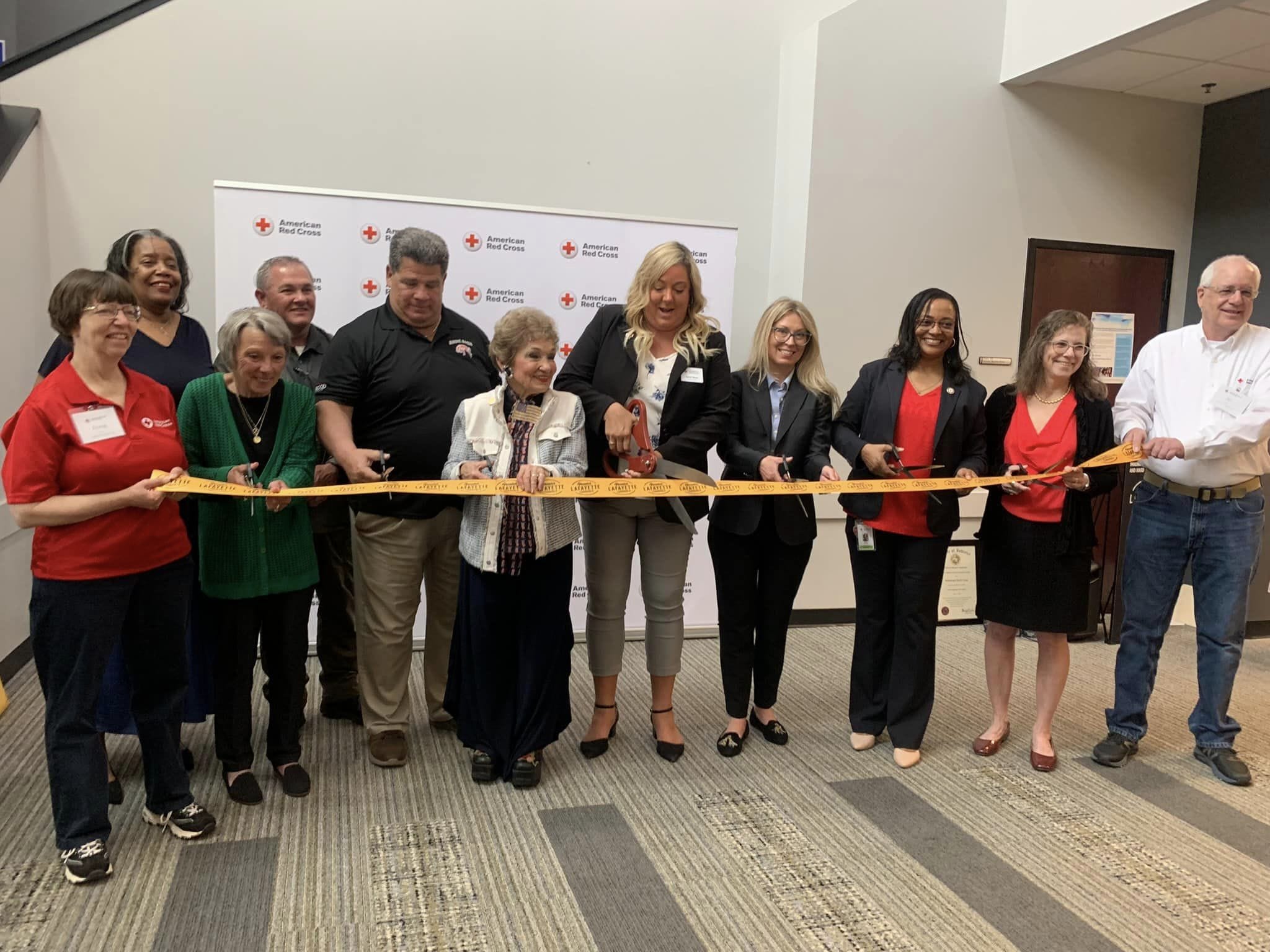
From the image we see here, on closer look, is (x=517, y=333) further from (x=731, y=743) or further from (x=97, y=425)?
(x=731, y=743)

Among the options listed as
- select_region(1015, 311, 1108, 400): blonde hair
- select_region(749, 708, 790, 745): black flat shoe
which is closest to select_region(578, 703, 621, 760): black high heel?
select_region(749, 708, 790, 745): black flat shoe

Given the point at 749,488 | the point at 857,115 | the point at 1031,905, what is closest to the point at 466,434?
the point at 749,488

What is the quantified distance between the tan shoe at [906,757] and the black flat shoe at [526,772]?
131 centimetres

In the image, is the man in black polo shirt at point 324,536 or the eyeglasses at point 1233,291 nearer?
the eyeglasses at point 1233,291

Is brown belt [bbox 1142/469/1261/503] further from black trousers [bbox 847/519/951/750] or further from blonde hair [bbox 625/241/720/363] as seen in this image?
blonde hair [bbox 625/241/720/363]

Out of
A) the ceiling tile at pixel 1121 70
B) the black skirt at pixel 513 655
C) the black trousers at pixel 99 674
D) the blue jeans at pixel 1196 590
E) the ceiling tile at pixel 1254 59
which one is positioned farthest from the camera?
the ceiling tile at pixel 1121 70

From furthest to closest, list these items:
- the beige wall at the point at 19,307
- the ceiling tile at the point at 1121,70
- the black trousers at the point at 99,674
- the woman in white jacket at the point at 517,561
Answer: the ceiling tile at the point at 1121,70
the beige wall at the point at 19,307
the woman in white jacket at the point at 517,561
the black trousers at the point at 99,674

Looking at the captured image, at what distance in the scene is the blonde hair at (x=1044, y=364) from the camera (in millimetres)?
2984

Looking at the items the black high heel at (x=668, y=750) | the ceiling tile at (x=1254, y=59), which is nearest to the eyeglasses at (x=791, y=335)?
the black high heel at (x=668, y=750)

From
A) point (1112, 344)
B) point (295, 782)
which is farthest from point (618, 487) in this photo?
point (1112, 344)

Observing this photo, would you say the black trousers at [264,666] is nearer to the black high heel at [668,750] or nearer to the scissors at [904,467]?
the black high heel at [668,750]

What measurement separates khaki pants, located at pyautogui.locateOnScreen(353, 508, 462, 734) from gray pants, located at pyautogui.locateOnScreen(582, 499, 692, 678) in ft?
1.62

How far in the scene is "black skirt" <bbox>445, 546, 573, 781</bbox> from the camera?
275cm

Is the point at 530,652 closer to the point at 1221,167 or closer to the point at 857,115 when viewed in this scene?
the point at 857,115
